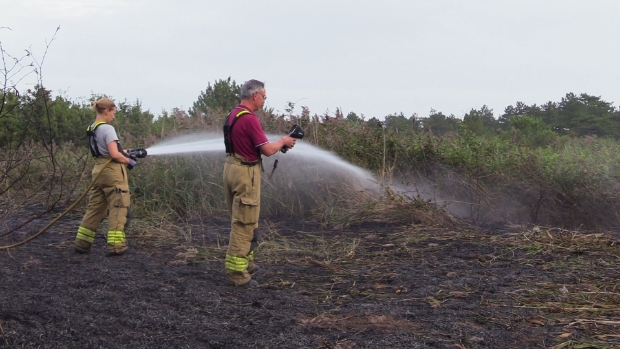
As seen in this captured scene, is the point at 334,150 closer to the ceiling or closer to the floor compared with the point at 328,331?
closer to the ceiling

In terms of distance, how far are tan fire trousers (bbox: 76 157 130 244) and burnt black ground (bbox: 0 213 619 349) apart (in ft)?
0.88

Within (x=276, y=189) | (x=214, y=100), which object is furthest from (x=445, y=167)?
(x=214, y=100)

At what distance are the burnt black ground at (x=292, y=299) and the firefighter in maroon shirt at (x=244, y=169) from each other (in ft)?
0.90

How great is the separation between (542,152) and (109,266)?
21.4 ft

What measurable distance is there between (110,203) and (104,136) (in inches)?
30.0

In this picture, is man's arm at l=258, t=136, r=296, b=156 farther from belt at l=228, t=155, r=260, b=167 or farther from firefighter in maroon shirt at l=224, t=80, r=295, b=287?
belt at l=228, t=155, r=260, b=167

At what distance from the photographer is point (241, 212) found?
5789 millimetres

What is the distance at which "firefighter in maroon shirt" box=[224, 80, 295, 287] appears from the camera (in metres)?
5.71

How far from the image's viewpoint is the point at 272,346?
401cm

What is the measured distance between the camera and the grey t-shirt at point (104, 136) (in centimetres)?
680

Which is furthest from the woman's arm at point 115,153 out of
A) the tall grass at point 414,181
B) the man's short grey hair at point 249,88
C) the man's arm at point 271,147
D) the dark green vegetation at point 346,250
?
the tall grass at point 414,181

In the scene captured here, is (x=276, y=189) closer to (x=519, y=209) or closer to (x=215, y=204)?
(x=215, y=204)

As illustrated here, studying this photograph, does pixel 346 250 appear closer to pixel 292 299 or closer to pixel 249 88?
pixel 292 299

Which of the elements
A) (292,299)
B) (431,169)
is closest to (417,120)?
(431,169)
